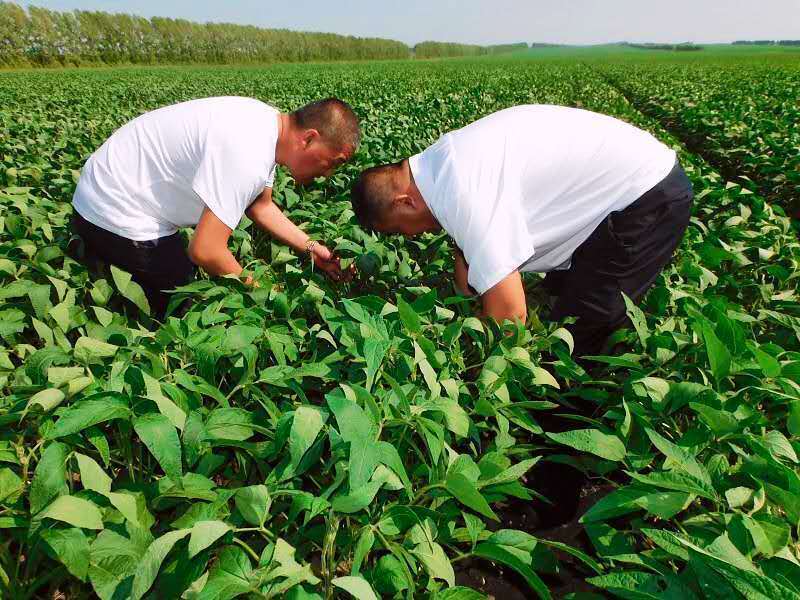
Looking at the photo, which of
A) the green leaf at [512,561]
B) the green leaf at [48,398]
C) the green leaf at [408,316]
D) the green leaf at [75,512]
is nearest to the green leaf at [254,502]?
the green leaf at [75,512]

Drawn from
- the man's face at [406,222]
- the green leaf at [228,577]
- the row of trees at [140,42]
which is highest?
the row of trees at [140,42]

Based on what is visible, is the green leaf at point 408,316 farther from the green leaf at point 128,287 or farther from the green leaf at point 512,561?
the green leaf at point 128,287

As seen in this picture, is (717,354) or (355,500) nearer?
(355,500)

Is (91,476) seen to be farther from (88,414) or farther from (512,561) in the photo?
(512,561)

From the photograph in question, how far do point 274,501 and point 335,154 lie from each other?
1.79 meters

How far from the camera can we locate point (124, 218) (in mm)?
2650

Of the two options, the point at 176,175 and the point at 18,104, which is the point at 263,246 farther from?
the point at 18,104

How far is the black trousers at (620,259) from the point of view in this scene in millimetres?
2256

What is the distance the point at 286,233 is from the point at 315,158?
700 mm

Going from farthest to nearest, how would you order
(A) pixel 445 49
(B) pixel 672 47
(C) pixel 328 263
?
(B) pixel 672 47
(A) pixel 445 49
(C) pixel 328 263

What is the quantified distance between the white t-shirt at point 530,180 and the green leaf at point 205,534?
1.25 m

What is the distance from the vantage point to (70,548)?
0.97m

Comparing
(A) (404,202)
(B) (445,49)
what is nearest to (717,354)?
(A) (404,202)

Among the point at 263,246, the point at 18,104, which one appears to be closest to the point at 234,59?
the point at 18,104
